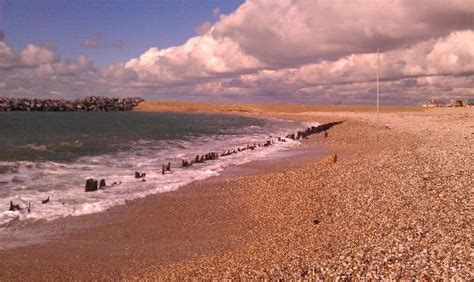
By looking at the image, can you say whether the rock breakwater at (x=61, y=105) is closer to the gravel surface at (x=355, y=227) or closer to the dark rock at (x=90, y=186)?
the dark rock at (x=90, y=186)

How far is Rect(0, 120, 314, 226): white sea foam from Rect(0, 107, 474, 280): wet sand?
4.14 ft

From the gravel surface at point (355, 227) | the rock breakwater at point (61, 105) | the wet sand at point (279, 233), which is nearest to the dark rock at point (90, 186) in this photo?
the wet sand at point (279, 233)

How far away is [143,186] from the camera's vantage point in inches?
724

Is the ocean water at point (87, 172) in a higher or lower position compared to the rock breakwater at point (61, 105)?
lower

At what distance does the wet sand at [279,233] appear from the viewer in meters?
8.34

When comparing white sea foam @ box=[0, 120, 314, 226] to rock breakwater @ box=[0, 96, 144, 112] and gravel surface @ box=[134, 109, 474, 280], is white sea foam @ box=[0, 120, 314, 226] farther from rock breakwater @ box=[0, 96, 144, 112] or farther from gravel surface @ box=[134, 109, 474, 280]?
rock breakwater @ box=[0, 96, 144, 112]

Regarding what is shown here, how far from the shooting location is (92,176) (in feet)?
71.2

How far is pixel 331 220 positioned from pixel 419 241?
296cm

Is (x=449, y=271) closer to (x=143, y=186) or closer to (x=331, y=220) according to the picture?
(x=331, y=220)

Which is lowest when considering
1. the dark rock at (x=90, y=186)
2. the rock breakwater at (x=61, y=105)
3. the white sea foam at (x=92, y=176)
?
the white sea foam at (x=92, y=176)

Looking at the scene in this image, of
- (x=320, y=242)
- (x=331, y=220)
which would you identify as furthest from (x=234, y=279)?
(x=331, y=220)

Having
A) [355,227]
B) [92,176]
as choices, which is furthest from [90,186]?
[355,227]

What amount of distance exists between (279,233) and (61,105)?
542 ft

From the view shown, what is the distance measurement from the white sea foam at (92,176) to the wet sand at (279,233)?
4.14 feet
